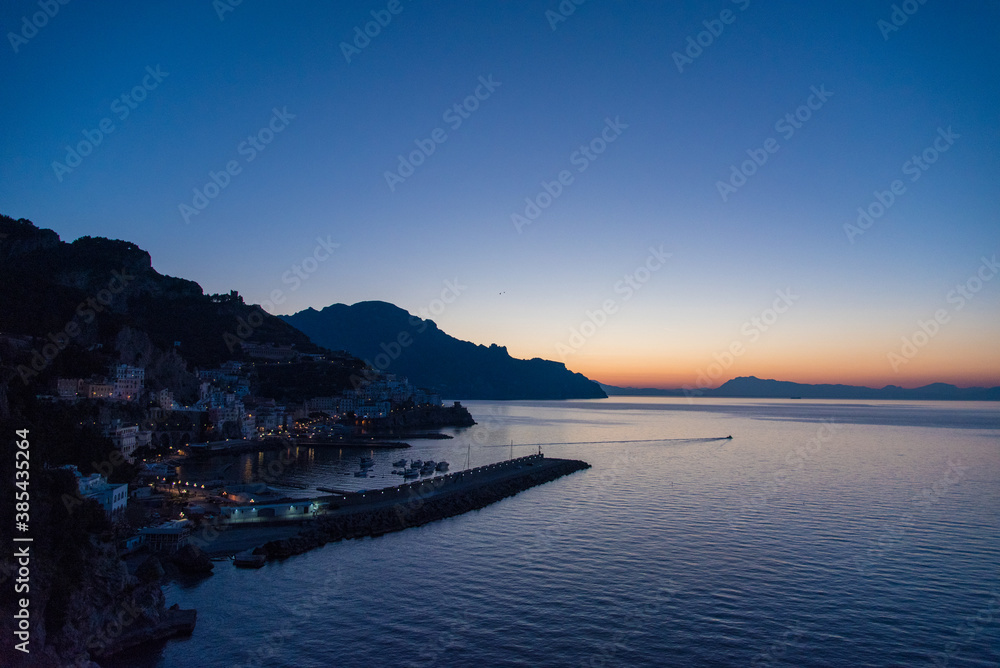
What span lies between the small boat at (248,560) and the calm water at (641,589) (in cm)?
51

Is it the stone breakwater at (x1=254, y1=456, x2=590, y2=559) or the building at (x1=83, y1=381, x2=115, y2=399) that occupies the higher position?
the building at (x1=83, y1=381, x2=115, y2=399)

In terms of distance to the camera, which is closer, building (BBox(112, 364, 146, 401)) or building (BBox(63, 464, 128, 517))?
building (BBox(63, 464, 128, 517))

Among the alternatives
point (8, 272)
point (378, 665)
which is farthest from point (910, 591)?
point (8, 272)

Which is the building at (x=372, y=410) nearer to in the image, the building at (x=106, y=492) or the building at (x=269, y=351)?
the building at (x=269, y=351)

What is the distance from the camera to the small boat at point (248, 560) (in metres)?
26.6

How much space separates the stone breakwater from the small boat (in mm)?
515

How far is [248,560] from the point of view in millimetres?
26719

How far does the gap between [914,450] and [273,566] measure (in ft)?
276

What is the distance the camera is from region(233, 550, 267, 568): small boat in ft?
87.2

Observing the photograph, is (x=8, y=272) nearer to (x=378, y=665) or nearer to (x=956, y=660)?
(x=378, y=665)

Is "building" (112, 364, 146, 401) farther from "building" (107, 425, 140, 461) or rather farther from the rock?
the rock

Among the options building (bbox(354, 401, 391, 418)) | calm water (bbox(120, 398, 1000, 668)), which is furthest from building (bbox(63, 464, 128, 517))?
building (bbox(354, 401, 391, 418))

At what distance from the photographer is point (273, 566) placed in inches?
1057

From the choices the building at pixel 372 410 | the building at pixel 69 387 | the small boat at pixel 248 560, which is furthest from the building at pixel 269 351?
the small boat at pixel 248 560
